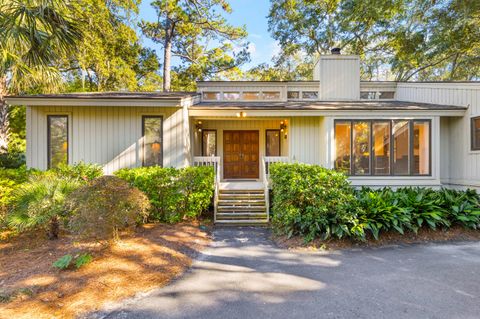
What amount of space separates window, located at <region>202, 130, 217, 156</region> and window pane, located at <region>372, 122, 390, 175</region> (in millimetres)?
6430

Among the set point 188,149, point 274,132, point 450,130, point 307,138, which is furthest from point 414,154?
point 188,149

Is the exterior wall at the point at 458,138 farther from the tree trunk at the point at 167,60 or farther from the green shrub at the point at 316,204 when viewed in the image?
the tree trunk at the point at 167,60

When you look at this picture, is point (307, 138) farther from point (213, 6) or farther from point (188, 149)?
point (213, 6)

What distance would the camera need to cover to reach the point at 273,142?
38.4 feet

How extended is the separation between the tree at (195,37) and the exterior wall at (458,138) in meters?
14.7

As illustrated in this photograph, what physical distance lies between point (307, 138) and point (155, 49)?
16660 millimetres

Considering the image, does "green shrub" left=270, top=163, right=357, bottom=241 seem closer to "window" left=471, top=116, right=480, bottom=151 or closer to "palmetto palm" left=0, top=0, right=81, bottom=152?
"window" left=471, top=116, right=480, bottom=151

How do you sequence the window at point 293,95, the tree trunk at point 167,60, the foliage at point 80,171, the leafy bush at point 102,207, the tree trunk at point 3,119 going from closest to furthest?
the leafy bush at point 102,207
the foliage at point 80,171
the tree trunk at point 3,119
the window at point 293,95
the tree trunk at point 167,60

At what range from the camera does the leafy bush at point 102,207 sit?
173 inches

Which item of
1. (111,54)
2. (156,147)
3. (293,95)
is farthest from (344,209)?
(111,54)

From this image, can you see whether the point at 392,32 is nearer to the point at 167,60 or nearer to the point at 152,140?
the point at 167,60

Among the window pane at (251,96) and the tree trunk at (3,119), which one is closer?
the tree trunk at (3,119)

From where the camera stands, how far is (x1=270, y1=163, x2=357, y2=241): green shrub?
5.42 meters

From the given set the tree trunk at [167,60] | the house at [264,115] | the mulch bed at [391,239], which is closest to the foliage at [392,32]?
the tree trunk at [167,60]
